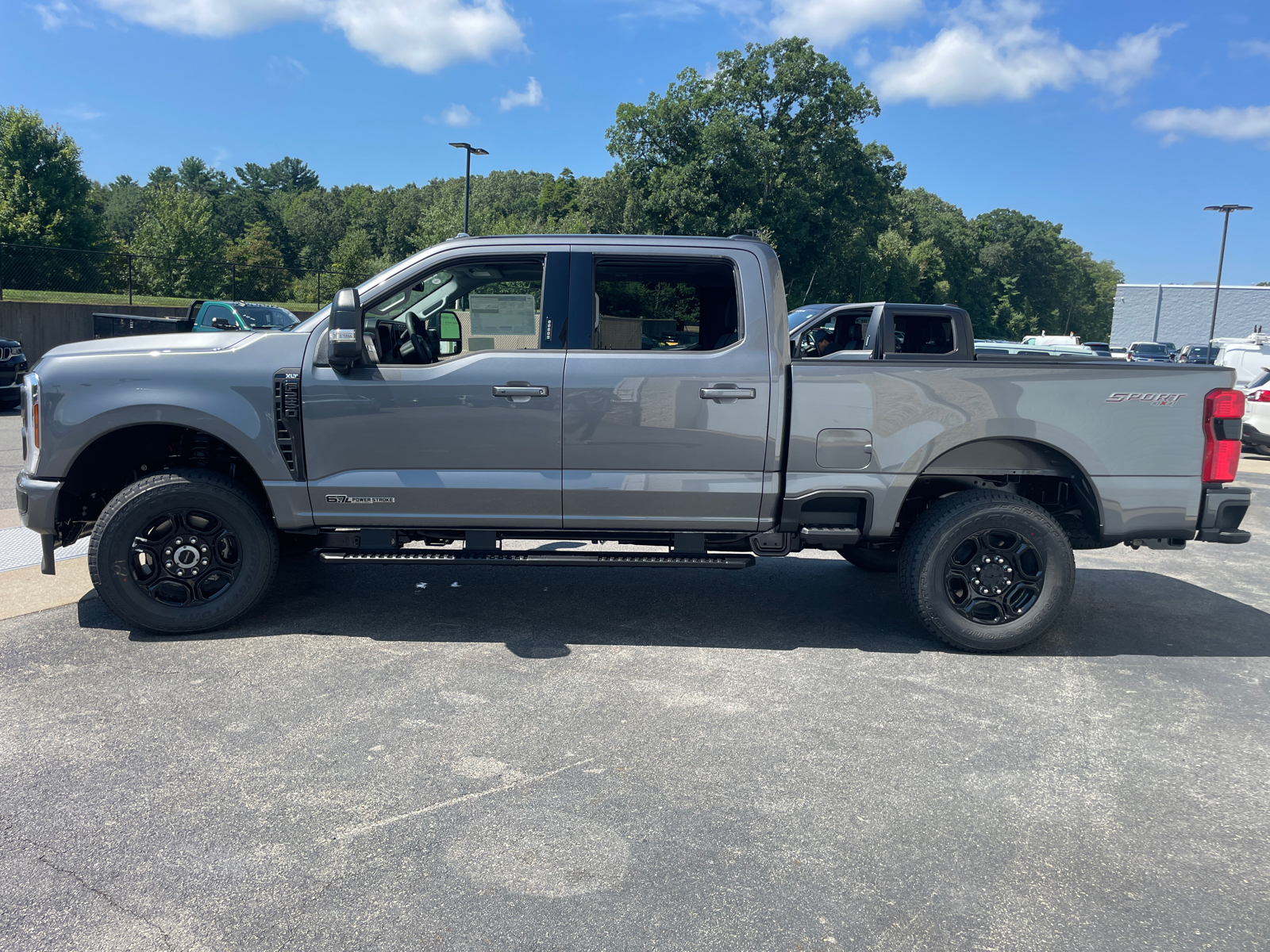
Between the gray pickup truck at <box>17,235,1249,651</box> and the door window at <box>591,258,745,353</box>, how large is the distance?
0.6 inches

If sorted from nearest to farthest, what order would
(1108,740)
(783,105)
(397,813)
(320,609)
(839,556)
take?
(397,813)
(1108,740)
(320,609)
(839,556)
(783,105)

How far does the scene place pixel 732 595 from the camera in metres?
6.08

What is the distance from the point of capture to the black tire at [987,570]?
4.92 m

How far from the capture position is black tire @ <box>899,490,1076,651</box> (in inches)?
194

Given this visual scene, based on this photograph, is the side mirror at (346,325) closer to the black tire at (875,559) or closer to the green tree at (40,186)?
the black tire at (875,559)

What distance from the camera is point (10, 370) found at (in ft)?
47.9

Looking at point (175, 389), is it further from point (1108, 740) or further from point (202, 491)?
point (1108, 740)

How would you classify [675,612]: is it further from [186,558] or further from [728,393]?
[186,558]

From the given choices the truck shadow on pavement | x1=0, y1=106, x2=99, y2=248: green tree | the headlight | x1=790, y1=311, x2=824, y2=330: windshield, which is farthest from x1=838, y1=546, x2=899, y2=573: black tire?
x1=0, y1=106, x2=99, y2=248: green tree

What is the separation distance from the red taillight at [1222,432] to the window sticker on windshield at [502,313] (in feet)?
11.9

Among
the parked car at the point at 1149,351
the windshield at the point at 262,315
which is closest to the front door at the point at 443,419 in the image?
the windshield at the point at 262,315

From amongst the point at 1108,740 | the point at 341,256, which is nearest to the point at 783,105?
the point at 341,256

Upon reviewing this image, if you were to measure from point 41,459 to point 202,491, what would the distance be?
33.8 inches

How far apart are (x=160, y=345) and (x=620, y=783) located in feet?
11.2
